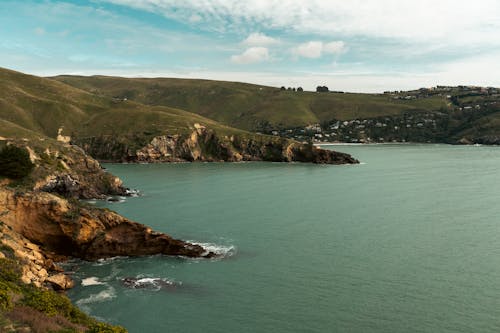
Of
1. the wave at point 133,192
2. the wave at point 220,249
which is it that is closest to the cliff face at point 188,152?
the wave at point 133,192

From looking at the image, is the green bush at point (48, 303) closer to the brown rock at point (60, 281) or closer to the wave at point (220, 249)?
the brown rock at point (60, 281)

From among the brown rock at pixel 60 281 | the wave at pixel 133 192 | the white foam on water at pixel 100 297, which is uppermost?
the wave at pixel 133 192

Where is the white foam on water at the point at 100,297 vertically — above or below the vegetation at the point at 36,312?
below

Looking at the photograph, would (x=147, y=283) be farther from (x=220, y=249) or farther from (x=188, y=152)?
(x=188, y=152)

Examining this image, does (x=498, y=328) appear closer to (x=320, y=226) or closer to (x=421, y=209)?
(x=320, y=226)

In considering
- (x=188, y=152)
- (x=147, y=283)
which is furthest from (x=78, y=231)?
(x=188, y=152)

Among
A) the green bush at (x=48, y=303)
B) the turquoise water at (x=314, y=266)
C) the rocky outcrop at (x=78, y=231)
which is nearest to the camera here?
the green bush at (x=48, y=303)
